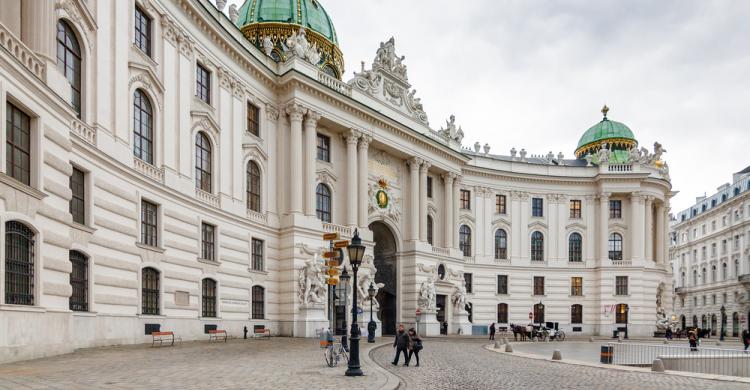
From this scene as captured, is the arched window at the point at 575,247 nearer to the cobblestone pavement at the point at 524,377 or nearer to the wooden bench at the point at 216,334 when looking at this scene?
the cobblestone pavement at the point at 524,377

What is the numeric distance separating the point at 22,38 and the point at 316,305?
23.7 m

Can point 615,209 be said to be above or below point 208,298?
above

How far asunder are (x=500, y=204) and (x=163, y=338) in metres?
43.5

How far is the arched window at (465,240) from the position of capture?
59953 millimetres

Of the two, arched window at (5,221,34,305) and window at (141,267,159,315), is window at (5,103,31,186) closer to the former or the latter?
arched window at (5,221,34,305)

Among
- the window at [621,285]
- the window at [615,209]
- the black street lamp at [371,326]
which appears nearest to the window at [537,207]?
the window at [615,209]

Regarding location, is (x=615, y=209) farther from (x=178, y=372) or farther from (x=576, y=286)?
(x=178, y=372)

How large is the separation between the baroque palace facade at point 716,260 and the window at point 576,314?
1056 inches

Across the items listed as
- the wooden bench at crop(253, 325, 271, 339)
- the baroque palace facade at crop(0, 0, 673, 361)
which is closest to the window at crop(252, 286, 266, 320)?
the baroque palace facade at crop(0, 0, 673, 361)

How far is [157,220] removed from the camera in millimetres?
26844

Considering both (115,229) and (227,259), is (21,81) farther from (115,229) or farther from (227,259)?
(227,259)

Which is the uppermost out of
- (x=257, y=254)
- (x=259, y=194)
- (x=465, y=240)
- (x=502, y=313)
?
(x=259, y=194)

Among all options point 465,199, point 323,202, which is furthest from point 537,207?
point 323,202

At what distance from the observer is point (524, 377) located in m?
18.2
